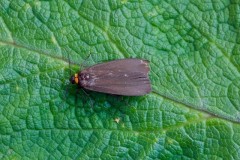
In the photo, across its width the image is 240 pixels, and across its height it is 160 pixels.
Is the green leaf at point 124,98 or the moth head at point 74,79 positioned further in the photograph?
the moth head at point 74,79

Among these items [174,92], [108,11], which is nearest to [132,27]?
[108,11]

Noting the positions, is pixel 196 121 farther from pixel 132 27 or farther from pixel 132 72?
pixel 132 27

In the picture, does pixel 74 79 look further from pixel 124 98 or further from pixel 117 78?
pixel 124 98

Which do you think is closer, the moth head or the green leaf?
the green leaf
